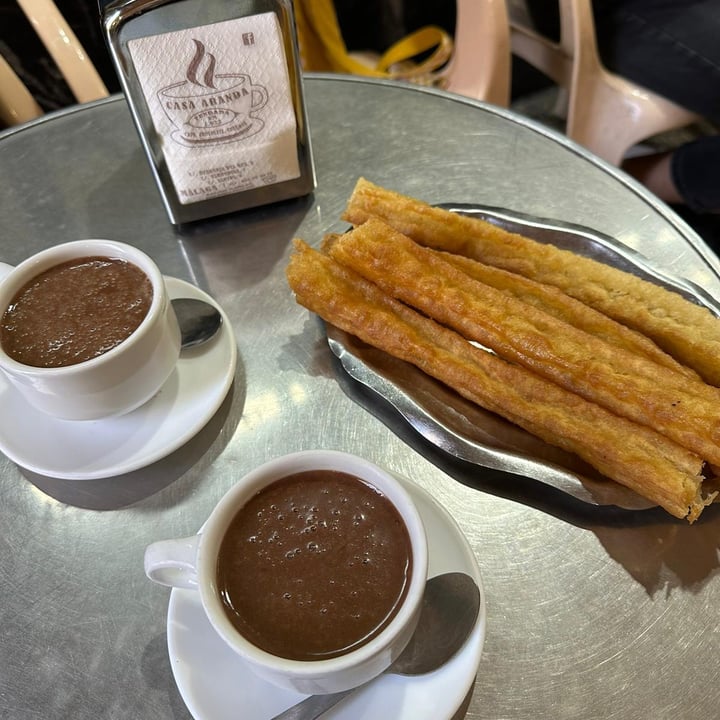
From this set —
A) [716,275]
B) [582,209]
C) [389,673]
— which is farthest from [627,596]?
[582,209]

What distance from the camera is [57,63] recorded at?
1.19m

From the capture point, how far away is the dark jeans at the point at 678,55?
1.49 metres

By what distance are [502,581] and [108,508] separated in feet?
1.36

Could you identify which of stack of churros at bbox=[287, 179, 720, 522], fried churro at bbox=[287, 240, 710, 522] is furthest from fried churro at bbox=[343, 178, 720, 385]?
fried churro at bbox=[287, 240, 710, 522]

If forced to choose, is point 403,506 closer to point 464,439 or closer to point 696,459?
point 464,439

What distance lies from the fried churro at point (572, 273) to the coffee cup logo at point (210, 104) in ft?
0.53

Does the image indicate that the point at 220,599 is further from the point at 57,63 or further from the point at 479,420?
the point at 57,63

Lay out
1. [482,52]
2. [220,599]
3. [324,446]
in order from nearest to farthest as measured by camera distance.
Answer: [220,599], [324,446], [482,52]

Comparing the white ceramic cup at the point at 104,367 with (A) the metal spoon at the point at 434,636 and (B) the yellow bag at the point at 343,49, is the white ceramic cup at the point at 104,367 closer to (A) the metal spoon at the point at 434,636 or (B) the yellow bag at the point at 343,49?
(A) the metal spoon at the point at 434,636

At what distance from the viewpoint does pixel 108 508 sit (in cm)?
71

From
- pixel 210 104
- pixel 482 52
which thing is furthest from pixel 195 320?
pixel 482 52

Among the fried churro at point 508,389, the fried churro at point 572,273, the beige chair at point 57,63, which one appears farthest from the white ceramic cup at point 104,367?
the beige chair at point 57,63

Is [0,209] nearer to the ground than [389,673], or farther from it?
farther from it

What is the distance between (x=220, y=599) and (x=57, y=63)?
1086 millimetres
